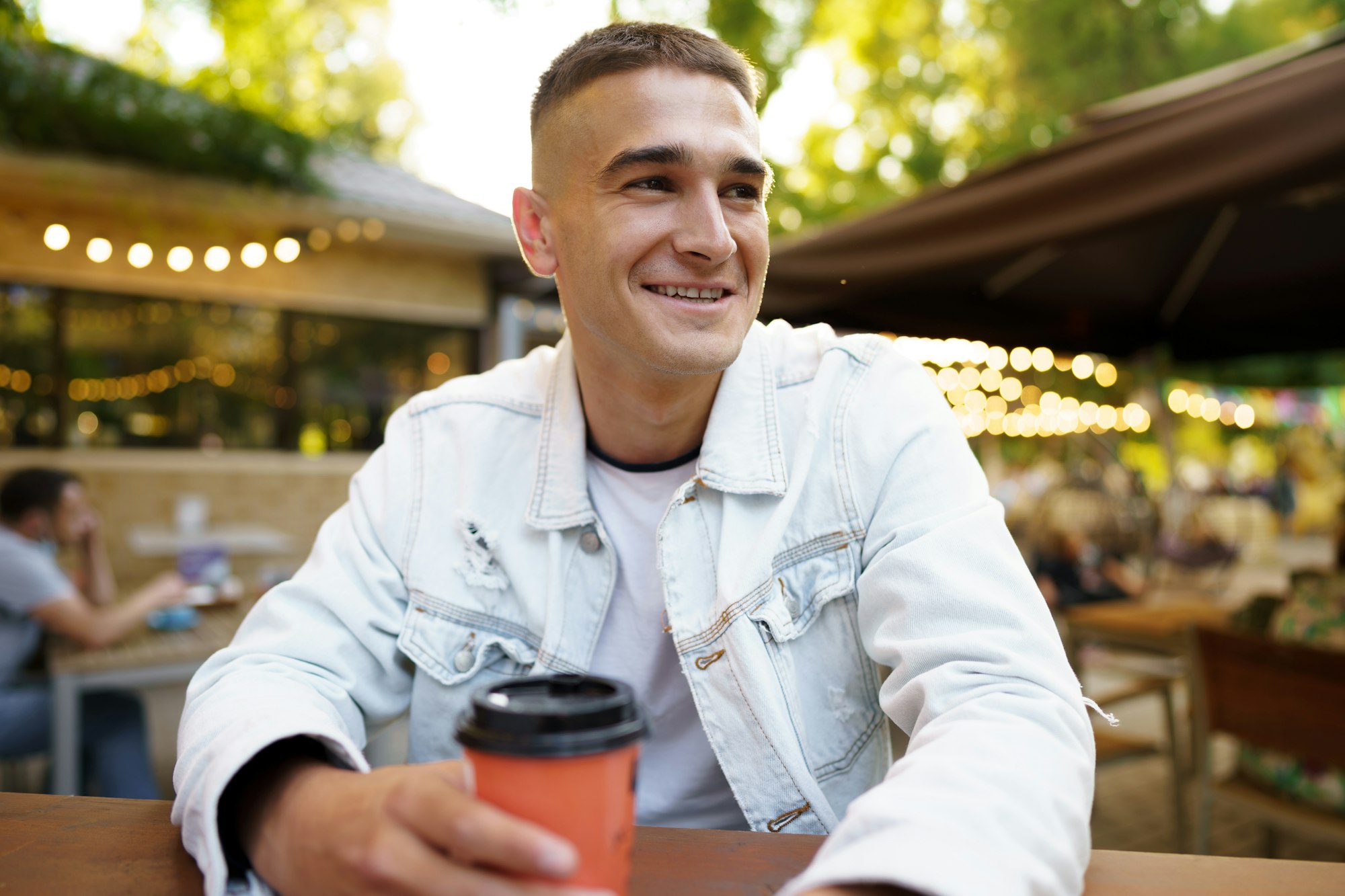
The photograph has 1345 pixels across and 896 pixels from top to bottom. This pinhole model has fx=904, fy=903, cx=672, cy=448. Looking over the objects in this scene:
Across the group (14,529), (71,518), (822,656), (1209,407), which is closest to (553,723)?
(822,656)

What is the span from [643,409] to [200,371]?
27.4ft

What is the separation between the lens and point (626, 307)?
1.42 metres

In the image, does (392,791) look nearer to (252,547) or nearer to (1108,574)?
(252,547)

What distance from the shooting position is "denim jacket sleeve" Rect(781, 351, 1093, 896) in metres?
0.81

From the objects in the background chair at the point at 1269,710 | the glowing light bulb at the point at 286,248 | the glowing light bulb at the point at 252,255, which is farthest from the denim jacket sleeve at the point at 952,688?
the glowing light bulb at the point at 252,255

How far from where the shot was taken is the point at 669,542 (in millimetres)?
1475

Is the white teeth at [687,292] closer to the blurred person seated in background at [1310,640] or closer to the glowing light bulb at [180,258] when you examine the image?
the blurred person seated in background at [1310,640]

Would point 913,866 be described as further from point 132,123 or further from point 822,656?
point 132,123

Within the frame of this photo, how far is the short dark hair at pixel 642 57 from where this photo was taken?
55.6 inches

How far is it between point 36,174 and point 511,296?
4.27m

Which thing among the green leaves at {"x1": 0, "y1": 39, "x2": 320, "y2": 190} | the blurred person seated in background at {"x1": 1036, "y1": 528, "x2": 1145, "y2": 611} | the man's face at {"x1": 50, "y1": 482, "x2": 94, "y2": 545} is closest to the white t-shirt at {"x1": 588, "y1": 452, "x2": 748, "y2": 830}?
the man's face at {"x1": 50, "y1": 482, "x2": 94, "y2": 545}

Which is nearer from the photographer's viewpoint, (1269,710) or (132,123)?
(1269,710)

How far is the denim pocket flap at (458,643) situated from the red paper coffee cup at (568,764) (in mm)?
827

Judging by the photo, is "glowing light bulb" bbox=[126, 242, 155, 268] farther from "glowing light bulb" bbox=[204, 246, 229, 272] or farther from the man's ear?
the man's ear
